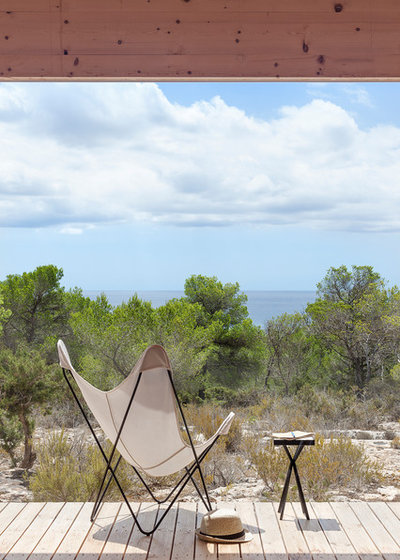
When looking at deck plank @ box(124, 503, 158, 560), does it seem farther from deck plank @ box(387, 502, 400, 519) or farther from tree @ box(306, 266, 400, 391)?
tree @ box(306, 266, 400, 391)

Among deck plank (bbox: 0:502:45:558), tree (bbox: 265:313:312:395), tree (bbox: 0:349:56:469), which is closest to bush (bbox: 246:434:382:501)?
deck plank (bbox: 0:502:45:558)

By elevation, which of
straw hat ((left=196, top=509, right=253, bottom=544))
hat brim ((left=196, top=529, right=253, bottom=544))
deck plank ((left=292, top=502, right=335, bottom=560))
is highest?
straw hat ((left=196, top=509, right=253, bottom=544))

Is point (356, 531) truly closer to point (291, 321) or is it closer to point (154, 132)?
point (291, 321)

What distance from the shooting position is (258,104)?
157ft

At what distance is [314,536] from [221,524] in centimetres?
37

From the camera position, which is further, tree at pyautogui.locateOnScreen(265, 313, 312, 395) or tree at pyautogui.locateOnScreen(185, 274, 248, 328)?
tree at pyautogui.locateOnScreen(185, 274, 248, 328)

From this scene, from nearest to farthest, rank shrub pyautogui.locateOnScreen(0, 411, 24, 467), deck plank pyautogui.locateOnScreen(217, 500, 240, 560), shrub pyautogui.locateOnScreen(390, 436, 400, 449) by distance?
deck plank pyautogui.locateOnScreen(217, 500, 240, 560) → shrub pyautogui.locateOnScreen(0, 411, 24, 467) → shrub pyautogui.locateOnScreen(390, 436, 400, 449)

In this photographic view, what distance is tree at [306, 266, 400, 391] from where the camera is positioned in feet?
25.3

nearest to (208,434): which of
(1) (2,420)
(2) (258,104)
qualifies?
(1) (2,420)

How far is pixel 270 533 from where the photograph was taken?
2377 mm

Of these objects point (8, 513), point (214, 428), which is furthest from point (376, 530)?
point (214, 428)
